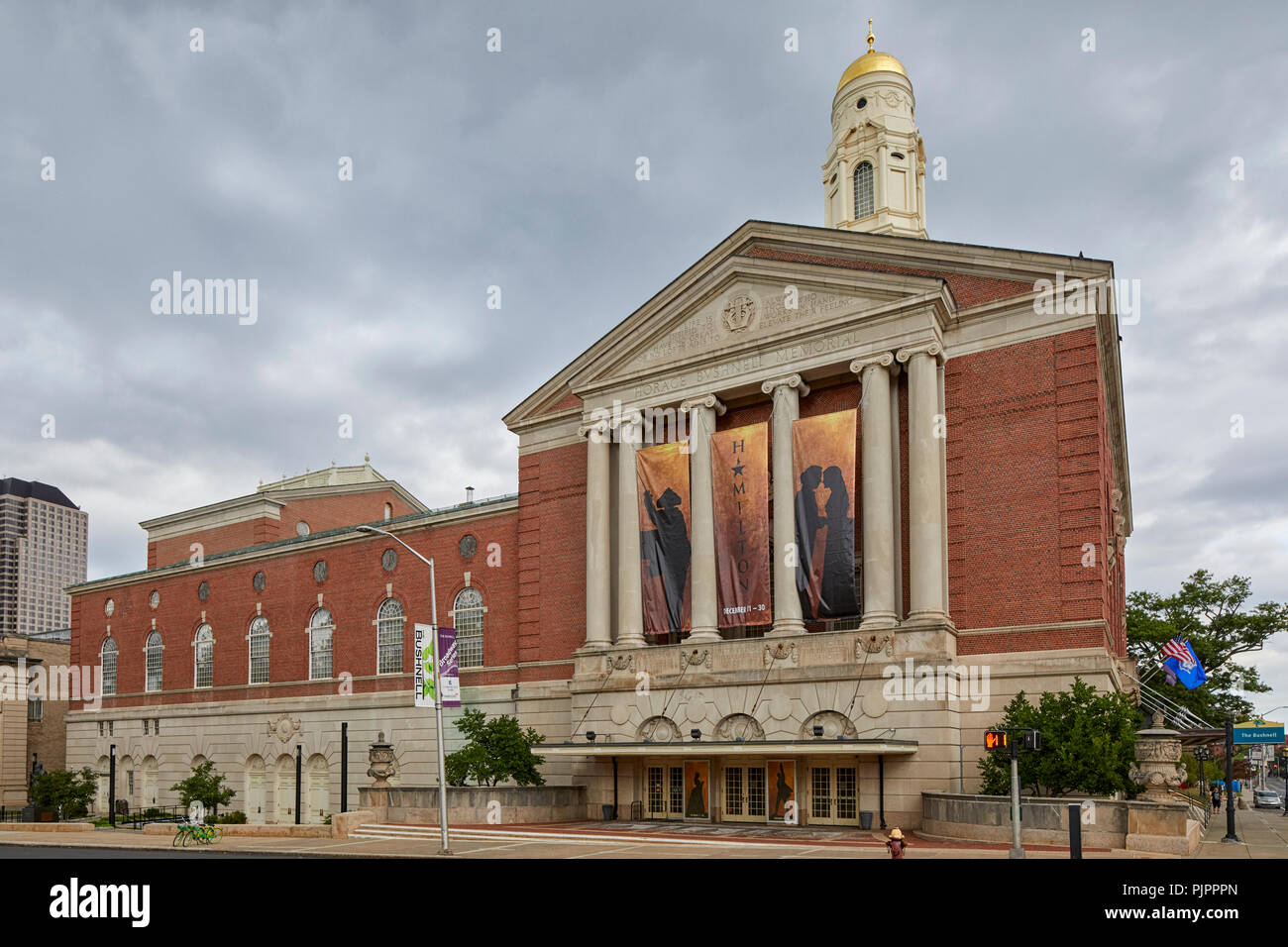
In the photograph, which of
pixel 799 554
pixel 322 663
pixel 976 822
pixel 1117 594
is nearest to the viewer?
pixel 976 822

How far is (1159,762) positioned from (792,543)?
1382cm

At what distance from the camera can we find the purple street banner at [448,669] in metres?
31.6

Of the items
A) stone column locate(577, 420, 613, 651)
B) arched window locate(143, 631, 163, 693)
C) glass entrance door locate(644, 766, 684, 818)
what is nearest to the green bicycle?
glass entrance door locate(644, 766, 684, 818)

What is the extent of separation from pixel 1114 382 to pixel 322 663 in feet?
124

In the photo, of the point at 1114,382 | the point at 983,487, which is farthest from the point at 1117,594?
the point at 983,487

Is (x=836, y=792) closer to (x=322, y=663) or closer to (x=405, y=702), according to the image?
(x=405, y=702)

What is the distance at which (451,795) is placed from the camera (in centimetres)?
3797

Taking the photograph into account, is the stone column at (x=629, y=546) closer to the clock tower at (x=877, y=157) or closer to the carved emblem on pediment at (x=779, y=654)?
the carved emblem on pediment at (x=779, y=654)

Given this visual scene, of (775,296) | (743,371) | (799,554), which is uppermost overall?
(775,296)

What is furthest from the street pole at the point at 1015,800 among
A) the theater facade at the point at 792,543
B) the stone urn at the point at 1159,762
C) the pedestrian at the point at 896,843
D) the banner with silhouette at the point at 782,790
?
the banner with silhouette at the point at 782,790

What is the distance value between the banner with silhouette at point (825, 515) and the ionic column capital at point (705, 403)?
3.84 m

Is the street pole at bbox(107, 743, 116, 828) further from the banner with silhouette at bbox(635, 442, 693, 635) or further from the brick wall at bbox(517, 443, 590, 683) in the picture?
the banner with silhouette at bbox(635, 442, 693, 635)

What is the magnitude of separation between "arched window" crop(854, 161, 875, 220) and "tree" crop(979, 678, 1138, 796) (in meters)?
30.6

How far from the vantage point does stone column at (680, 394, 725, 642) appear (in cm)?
4025
